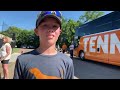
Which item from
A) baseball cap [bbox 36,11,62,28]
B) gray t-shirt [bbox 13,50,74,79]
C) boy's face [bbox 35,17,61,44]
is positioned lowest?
gray t-shirt [bbox 13,50,74,79]

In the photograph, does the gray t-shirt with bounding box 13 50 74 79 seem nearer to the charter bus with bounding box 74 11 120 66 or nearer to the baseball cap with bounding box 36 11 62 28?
the baseball cap with bounding box 36 11 62 28

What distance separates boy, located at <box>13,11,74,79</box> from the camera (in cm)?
106

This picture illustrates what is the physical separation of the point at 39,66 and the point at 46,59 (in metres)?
0.04

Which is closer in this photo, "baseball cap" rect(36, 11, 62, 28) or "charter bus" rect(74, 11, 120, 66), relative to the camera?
"baseball cap" rect(36, 11, 62, 28)

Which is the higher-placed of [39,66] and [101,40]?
[101,40]

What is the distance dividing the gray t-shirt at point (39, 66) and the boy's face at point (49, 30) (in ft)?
0.25

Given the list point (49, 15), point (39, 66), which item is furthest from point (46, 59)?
point (49, 15)

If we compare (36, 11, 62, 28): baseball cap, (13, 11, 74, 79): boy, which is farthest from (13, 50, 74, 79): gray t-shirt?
(36, 11, 62, 28): baseball cap

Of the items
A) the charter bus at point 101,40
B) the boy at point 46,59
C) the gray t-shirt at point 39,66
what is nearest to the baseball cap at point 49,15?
the boy at point 46,59

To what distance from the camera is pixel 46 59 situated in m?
1.07

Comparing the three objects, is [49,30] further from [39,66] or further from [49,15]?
[39,66]

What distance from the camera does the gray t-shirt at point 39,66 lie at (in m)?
1.06

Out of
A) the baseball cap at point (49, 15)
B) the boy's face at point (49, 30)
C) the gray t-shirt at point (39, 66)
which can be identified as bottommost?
the gray t-shirt at point (39, 66)

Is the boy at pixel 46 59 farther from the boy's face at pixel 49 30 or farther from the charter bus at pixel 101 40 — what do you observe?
the charter bus at pixel 101 40
